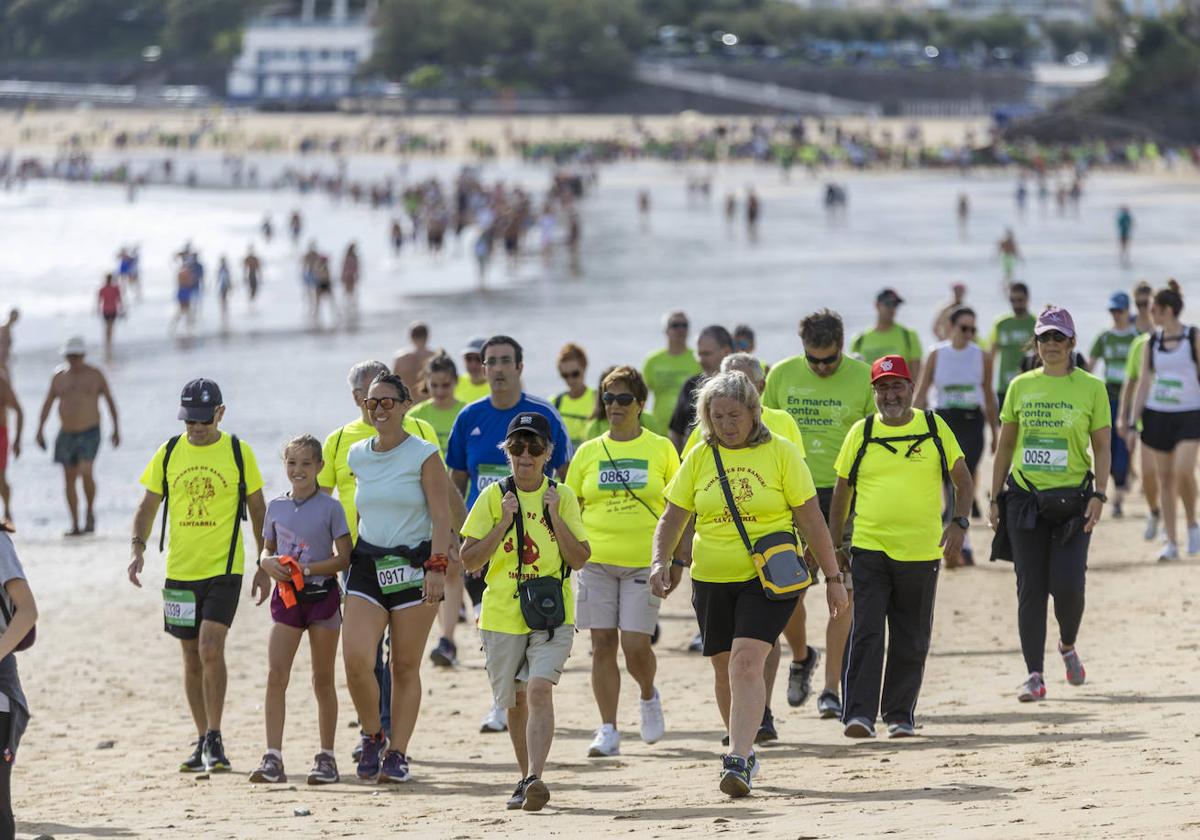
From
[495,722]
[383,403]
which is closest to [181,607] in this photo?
[383,403]

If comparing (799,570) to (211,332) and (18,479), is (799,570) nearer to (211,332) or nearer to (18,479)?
(18,479)

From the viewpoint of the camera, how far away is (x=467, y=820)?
655 centimetres

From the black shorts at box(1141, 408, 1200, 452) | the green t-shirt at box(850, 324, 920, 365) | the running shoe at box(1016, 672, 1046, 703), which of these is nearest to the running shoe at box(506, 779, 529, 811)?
the running shoe at box(1016, 672, 1046, 703)

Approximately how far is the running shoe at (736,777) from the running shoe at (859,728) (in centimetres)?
110

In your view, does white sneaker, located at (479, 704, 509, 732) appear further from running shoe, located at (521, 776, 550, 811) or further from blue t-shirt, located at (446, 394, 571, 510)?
running shoe, located at (521, 776, 550, 811)

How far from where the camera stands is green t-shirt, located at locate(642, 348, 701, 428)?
A: 35.3ft

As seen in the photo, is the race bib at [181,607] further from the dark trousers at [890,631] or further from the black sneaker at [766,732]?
the dark trousers at [890,631]

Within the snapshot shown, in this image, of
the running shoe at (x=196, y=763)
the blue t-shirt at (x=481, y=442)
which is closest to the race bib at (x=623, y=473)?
the blue t-shirt at (x=481, y=442)

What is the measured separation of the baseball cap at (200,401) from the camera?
7477 mm

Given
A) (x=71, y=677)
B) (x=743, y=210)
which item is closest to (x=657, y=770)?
(x=71, y=677)

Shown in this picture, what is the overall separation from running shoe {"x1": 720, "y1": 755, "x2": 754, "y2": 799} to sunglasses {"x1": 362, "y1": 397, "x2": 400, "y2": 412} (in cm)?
181

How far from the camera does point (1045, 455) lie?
7.84 meters

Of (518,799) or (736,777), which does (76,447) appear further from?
(736,777)

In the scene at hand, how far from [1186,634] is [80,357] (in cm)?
816
